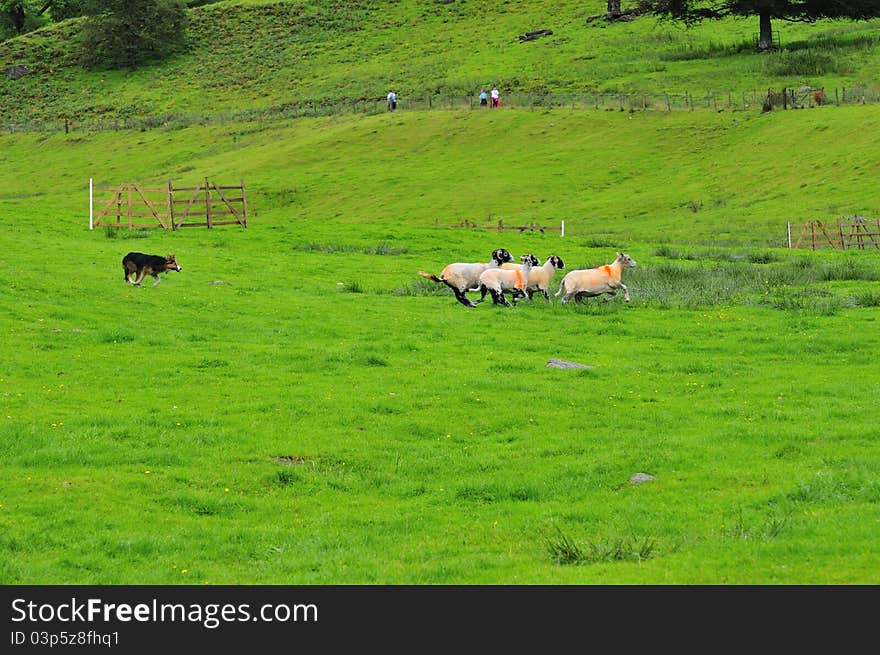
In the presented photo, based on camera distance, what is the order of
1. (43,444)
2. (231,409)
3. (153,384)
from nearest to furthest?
(43,444) < (231,409) < (153,384)

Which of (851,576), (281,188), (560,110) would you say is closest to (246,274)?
(851,576)

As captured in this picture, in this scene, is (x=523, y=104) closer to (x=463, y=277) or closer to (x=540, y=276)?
(x=540, y=276)

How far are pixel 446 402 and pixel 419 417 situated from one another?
1.10m

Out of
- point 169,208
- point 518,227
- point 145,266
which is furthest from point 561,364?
point 169,208

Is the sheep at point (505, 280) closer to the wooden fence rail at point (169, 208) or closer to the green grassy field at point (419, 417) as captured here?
the green grassy field at point (419, 417)

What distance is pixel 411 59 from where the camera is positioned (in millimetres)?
127250

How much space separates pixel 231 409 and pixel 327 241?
99.9 feet

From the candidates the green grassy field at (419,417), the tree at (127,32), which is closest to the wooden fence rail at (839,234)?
the green grassy field at (419,417)

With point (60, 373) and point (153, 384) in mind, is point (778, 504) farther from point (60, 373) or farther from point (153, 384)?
point (60, 373)

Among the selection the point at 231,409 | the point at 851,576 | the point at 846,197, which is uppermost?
the point at 851,576

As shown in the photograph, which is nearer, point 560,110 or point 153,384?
point 153,384

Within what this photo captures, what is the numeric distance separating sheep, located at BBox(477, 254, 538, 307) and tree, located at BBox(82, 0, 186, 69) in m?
123

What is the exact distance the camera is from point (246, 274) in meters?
39.5

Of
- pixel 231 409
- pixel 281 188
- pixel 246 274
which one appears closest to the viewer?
pixel 231 409
